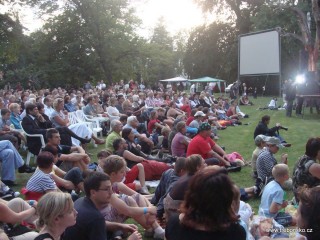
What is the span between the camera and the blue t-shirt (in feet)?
15.1

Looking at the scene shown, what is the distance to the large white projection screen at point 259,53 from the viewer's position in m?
19.7

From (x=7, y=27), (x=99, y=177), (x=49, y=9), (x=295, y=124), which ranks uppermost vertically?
(x=49, y=9)

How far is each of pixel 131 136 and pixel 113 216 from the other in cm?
341

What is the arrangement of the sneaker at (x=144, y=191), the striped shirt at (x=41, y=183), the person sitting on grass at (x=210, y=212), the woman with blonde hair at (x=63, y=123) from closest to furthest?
the person sitting on grass at (x=210, y=212) → the striped shirt at (x=41, y=183) → the sneaker at (x=144, y=191) → the woman with blonde hair at (x=63, y=123)

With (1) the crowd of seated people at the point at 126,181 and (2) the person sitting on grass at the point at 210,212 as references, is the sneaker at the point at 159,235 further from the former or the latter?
(2) the person sitting on grass at the point at 210,212

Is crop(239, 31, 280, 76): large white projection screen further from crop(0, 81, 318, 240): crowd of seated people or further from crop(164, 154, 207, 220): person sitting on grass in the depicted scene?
crop(164, 154, 207, 220): person sitting on grass

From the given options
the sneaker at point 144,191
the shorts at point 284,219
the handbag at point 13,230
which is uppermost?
the handbag at point 13,230

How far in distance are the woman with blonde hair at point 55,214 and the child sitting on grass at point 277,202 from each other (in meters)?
2.58

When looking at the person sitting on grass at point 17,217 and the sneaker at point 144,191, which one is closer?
the person sitting on grass at point 17,217

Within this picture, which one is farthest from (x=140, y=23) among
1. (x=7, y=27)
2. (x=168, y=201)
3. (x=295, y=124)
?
(x=168, y=201)

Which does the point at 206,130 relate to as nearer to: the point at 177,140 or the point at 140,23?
the point at 177,140

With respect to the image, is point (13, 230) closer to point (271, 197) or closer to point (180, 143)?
point (271, 197)

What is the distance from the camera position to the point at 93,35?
98.8 ft

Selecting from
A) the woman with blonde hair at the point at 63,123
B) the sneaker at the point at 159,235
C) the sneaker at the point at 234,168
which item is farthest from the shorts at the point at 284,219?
the woman with blonde hair at the point at 63,123
